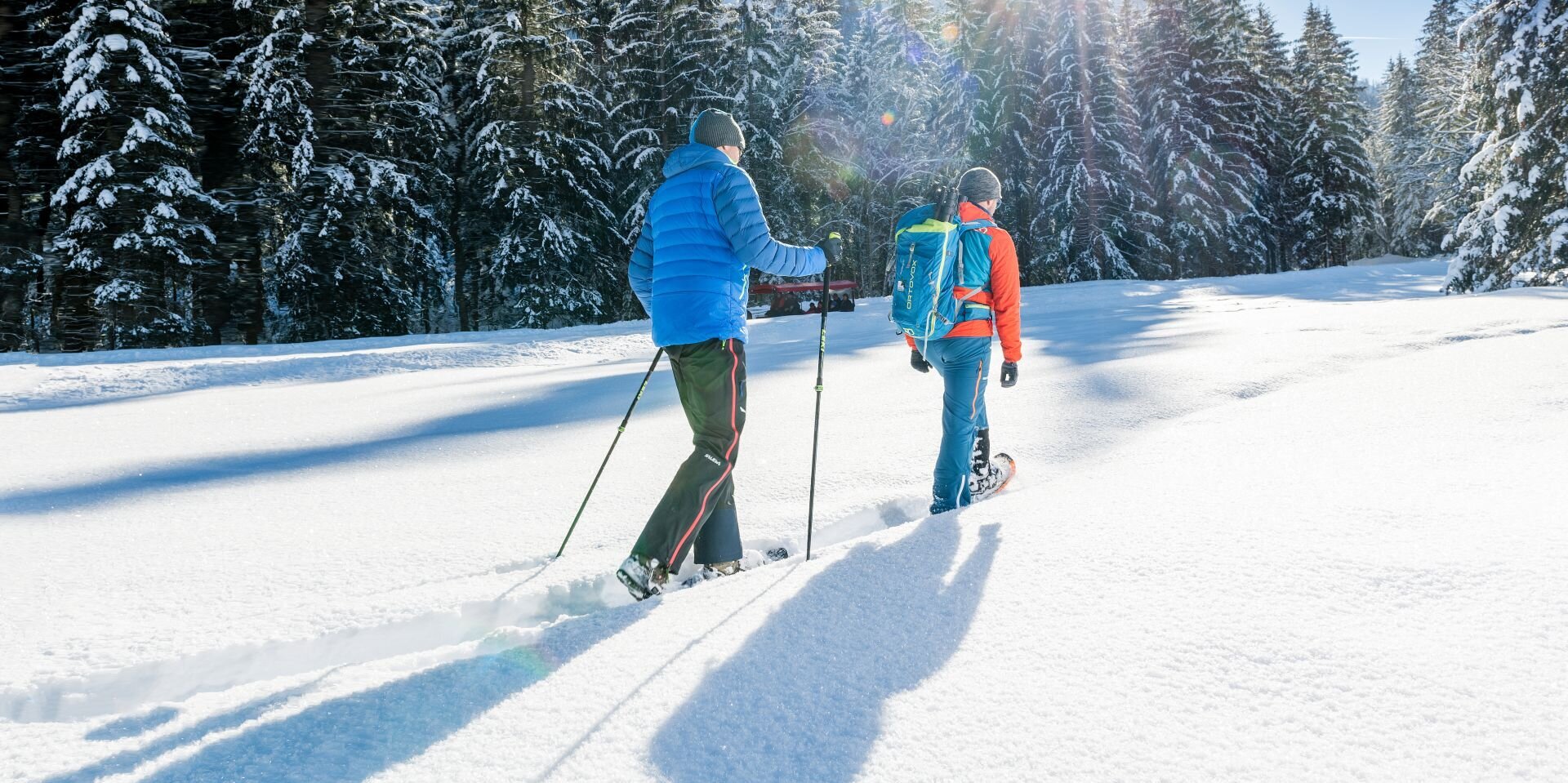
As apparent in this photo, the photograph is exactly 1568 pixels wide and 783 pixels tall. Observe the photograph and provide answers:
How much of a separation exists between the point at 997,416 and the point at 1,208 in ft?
76.0

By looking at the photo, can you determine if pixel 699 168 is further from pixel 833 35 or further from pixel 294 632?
pixel 833 35

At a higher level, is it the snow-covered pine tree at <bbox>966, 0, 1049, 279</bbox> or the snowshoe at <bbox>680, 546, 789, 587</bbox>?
the snow-covered pine tree at <bbox>966, 0, 1049, 279</bbox>

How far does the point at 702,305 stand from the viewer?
3.25m

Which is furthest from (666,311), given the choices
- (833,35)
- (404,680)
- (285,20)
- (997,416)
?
(833,35)

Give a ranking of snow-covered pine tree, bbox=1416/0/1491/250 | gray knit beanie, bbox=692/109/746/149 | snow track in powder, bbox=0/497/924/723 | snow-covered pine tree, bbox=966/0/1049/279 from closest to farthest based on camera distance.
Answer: snow track in powder, bbox=0/497/924/723 → gray knit beanie, bbox=692/109/746/149 → snow-covered pine tree, bbox=966/0/1049/279 → snow-covered pine tree, bbox=1416/0/1491/250

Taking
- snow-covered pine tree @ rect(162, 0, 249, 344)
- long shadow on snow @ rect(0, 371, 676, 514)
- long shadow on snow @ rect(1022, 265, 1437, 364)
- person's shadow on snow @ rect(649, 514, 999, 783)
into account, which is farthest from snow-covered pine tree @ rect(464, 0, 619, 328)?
person's shadow on snow @ rect(649, 514, 999, 783)

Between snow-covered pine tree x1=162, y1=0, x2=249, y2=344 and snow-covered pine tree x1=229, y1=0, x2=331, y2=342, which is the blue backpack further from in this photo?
snow-covered pine tree x1=229, y1=0, x2=331, y2=342

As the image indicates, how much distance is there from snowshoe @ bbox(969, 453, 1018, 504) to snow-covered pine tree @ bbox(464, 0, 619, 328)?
2009cm

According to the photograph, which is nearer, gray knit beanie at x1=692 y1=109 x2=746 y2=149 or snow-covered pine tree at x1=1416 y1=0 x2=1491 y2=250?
gray knit beanie at x1=692 y1=109 x2=746 y2=149

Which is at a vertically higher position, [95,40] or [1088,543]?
[95,40]

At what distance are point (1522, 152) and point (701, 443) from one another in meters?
18.7

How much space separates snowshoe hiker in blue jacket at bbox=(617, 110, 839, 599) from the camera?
3.23 meters

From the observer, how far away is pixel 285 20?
20172mm

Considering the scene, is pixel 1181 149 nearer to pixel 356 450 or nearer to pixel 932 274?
pixel 932 274
